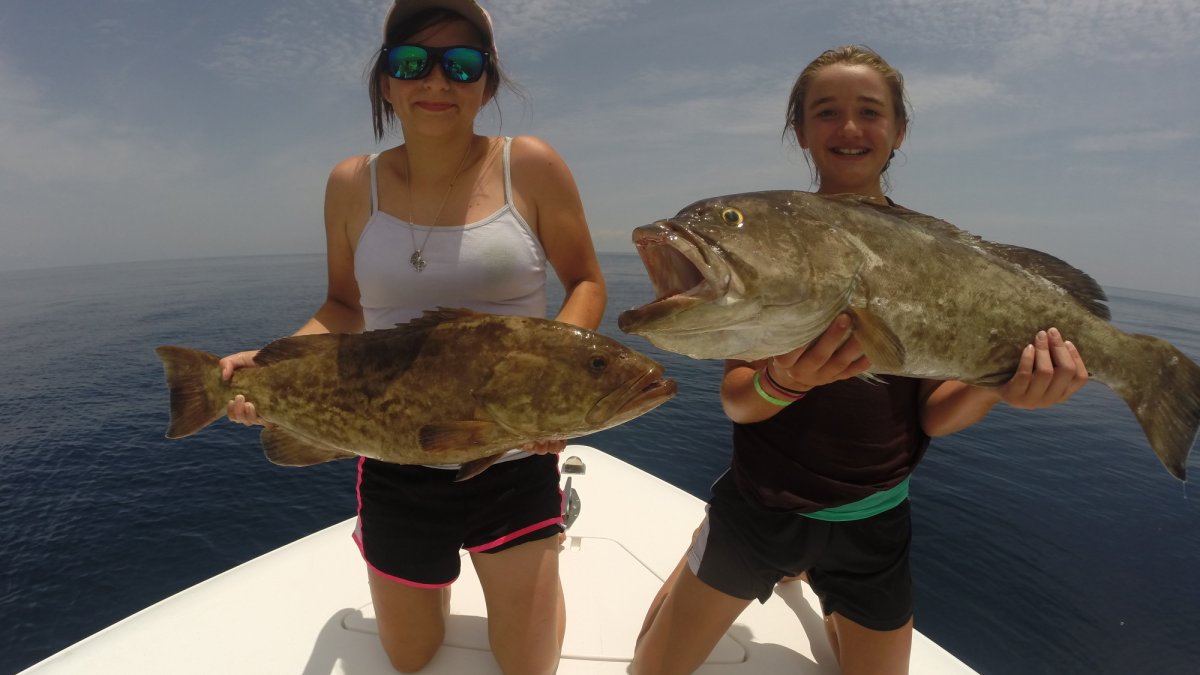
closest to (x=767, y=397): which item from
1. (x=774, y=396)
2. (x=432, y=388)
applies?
(x=774, y=396)

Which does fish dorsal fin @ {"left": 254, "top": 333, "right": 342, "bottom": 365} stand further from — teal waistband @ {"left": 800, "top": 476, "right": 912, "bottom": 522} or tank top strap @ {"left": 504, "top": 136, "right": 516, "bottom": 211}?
teal waistband @ {"left": 800, "top": 476, "right": 912, "bottom": 522}

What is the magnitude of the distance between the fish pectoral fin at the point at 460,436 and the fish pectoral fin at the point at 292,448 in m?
0.84

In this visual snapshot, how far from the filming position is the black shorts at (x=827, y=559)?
3.43 metres

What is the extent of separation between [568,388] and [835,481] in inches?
73.4

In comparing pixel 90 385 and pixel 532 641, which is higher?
pixel 532 641

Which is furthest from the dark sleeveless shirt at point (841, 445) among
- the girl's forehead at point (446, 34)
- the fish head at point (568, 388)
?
the girl's forehead at point (446, 34)

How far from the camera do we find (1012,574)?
957 cm

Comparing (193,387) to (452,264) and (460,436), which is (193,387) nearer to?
(452,264)

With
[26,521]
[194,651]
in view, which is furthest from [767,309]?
[26,521]

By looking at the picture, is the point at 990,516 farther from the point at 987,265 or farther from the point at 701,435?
the point at 987,265

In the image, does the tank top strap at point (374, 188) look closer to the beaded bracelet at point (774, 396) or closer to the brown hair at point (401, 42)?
the brown hair at point (401, 42)

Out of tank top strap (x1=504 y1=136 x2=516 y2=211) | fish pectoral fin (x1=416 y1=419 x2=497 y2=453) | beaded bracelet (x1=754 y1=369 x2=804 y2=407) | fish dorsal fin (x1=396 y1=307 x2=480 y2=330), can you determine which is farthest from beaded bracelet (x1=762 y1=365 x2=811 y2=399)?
tank top strap (x1=504 y1=136 x2=516 y2=211)

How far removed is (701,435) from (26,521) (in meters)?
15.7

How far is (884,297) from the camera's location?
89.0 inches
